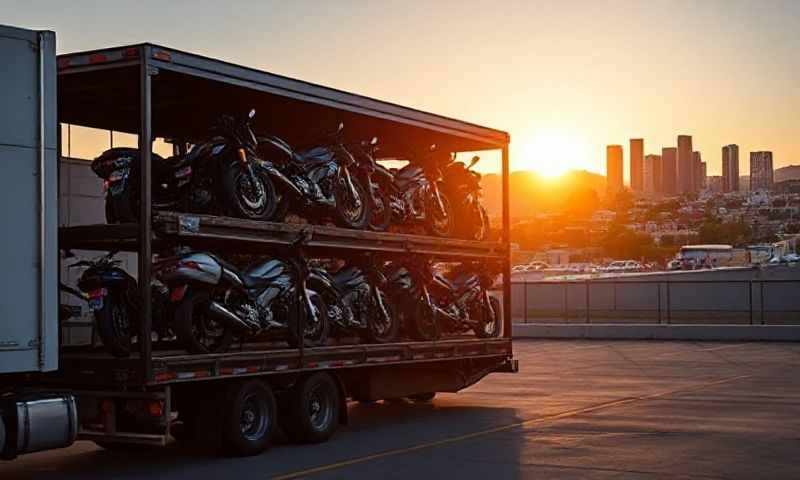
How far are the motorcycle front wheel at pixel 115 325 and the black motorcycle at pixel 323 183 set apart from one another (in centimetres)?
265

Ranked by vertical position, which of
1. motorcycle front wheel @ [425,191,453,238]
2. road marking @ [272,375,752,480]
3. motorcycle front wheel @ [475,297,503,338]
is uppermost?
motorcycle front wheel @ [425,191,453,238]

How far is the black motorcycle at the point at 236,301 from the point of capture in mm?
13188

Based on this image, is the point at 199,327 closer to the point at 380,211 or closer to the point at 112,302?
the point at 112,302

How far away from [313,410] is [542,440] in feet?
8.76

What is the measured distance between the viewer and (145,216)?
12328 mm

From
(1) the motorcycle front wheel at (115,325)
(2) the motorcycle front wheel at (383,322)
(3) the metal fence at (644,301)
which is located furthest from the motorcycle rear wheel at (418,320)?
(3) the metal fence at (644,301)

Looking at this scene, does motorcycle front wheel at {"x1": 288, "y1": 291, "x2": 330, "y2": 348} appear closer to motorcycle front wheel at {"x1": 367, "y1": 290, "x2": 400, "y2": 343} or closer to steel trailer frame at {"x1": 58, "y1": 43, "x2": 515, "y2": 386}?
steel trailer frame at {"x1": 58, "y1": 43, "x2": 515, "y2": 386}

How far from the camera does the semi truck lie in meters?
10.9

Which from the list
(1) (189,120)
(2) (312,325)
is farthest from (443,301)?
(1) (189,120)

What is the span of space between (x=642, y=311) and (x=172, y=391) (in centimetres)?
4133

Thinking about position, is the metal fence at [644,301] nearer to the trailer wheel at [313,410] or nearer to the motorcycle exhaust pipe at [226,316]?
the trailer wheel at [313,410]

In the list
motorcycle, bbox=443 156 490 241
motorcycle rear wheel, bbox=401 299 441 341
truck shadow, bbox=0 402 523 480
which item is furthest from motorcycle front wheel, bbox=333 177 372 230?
motorcycle, bbox=443 156 490 241

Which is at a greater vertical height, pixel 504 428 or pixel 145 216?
pixel 145 216

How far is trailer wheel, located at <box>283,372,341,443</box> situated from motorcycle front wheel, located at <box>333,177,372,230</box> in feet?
6.93
